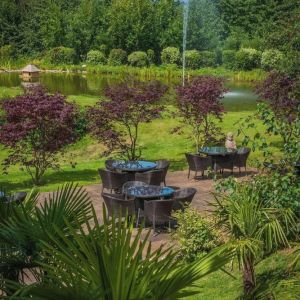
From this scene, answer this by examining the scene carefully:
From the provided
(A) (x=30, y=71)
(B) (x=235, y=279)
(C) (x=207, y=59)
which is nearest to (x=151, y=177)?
(B) (x=235, y=279)

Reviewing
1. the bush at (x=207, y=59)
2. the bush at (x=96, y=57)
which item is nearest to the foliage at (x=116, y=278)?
the bush at (x=207, y=59)

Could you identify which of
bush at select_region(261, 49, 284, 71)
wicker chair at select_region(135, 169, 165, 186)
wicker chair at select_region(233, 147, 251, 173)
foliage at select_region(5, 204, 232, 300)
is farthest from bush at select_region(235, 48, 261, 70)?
foliage at select_region(5, 204, 232, 300)

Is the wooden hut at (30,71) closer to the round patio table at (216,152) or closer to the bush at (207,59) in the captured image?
the bush at (207,59)

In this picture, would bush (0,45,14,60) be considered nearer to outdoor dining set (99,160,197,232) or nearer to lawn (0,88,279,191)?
lawn (0,88,279,191)

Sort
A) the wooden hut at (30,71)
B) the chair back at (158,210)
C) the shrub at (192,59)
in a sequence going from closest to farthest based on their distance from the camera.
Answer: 1. the chair back at (158,210)
2. the wooden hut at (30,71)
3. the shrub at (192,59)

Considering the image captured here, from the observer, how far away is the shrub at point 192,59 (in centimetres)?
4166

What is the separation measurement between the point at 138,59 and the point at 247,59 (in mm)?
8552

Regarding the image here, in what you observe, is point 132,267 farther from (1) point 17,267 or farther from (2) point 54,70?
(2) point 54,70

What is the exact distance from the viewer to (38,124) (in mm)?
12125

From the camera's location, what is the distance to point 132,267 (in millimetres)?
2689

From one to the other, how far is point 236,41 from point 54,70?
47.4 ft

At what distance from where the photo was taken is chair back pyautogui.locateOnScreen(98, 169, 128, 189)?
1098cm

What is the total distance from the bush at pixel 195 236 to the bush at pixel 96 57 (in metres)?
39.3

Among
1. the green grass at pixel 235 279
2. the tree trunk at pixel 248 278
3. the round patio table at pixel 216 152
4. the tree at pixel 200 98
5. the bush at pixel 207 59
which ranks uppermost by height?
the bush at pixel 207 59
